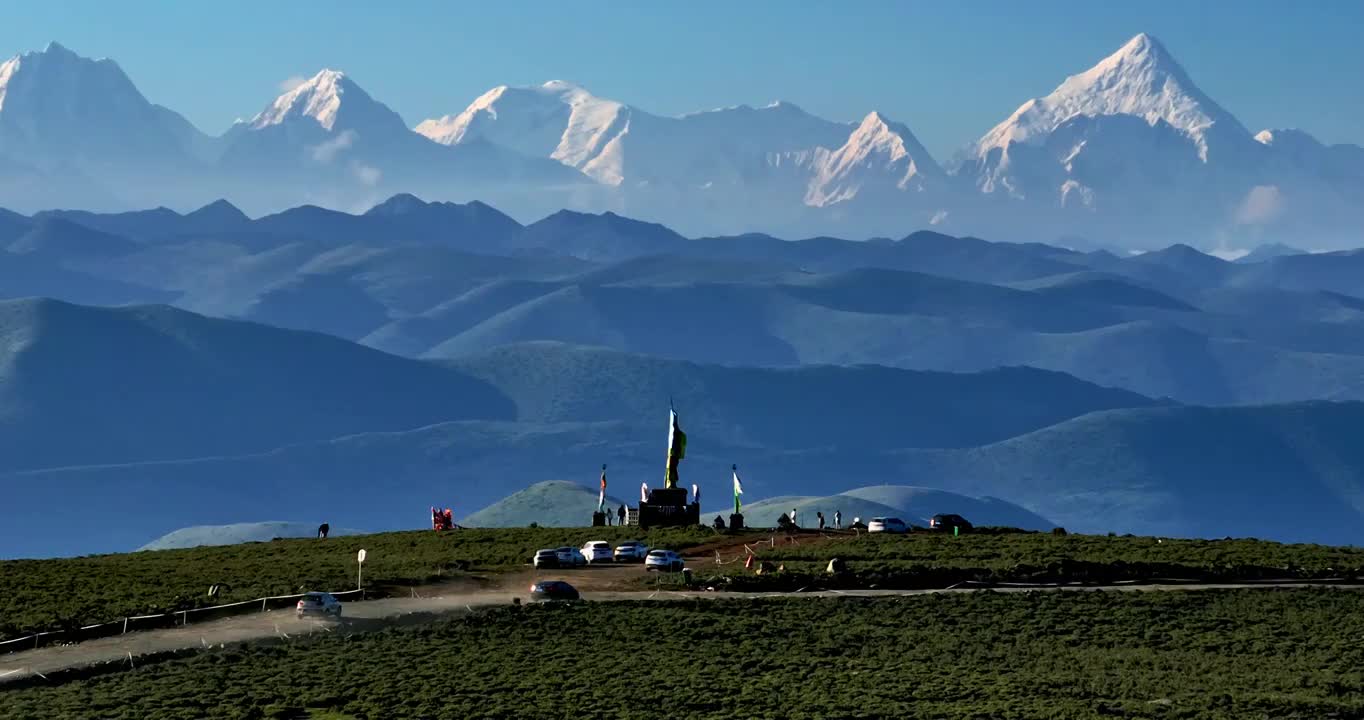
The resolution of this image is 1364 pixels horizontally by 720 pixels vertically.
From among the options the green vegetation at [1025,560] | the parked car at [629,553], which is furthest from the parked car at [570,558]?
the green vegetation at [1025,560]

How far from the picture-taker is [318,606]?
251ft

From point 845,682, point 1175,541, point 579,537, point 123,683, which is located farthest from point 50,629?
point 1175,541

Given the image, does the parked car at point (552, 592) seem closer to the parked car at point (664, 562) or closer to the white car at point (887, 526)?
the parked car at point (664, 562)

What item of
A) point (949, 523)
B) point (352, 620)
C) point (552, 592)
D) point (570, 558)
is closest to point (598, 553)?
point (570, 558)

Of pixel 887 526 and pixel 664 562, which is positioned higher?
pixel 887 526

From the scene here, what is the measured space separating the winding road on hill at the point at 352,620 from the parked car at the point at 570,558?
333cm

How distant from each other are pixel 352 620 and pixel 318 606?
4.15 feet

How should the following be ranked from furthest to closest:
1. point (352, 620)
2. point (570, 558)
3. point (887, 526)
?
point (887, 526) < point (570, 558) < point (352, 620)

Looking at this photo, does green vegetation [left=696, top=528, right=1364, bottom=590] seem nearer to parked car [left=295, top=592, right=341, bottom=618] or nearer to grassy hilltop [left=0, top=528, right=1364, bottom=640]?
grassy hilltop [left=0, top=528, right=1364, bottom=640]

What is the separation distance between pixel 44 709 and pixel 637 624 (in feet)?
68.2

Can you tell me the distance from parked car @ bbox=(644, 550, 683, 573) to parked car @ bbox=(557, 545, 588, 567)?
353 centimetres

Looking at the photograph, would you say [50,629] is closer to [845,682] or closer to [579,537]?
[845,682]

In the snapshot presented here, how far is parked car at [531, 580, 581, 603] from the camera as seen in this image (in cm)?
8031

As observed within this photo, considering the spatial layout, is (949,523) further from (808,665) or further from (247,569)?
(808,665)
